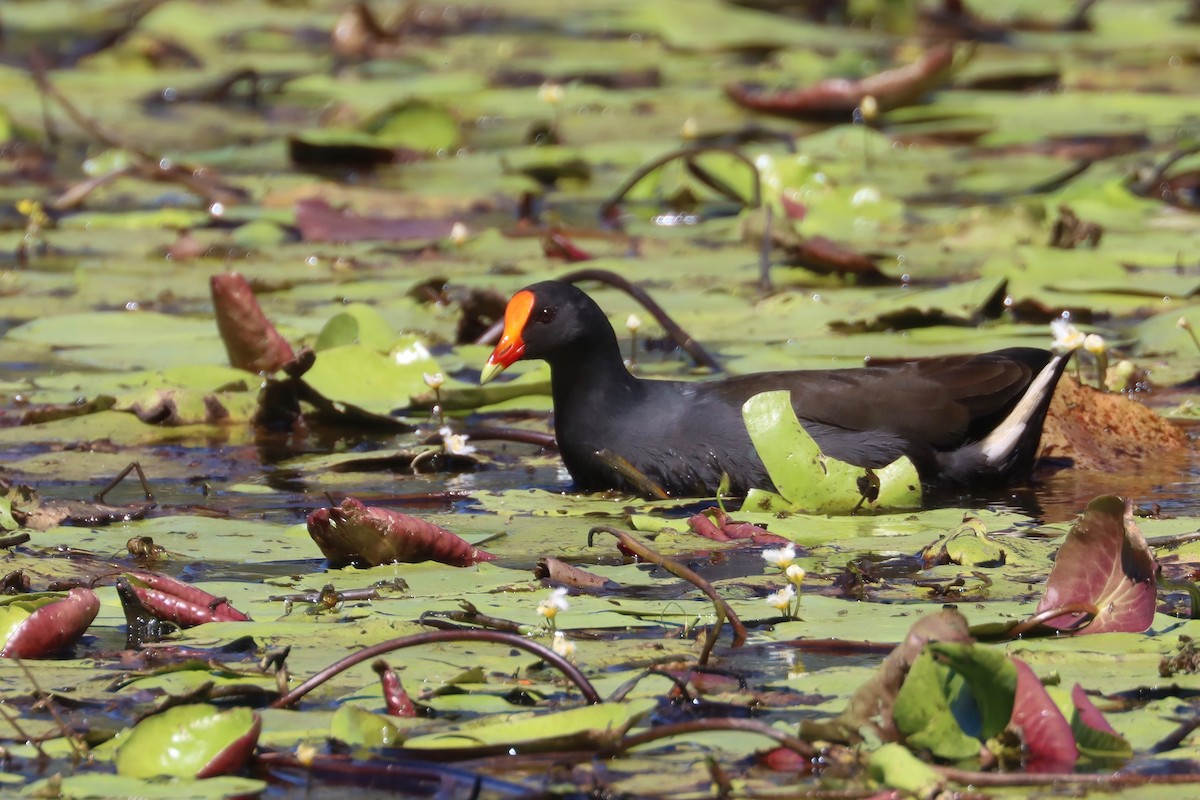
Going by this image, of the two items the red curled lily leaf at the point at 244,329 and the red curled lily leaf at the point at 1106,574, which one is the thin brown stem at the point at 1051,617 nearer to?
the red curled lily leaf at the point at 1106,574

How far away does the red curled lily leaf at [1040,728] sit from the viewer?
2559 millimetres

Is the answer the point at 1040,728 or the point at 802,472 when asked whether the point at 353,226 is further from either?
the point at 1040,728

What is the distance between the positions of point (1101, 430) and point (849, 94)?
4.57 meters

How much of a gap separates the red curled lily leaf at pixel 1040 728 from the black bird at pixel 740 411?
1.84 m

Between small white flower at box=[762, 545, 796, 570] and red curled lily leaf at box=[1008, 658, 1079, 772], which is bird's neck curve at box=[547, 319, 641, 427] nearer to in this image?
small white flower at box=[762, 545, 796, 570]

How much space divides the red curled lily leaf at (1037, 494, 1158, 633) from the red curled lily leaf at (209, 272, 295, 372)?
254 cm

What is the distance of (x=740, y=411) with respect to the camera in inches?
178

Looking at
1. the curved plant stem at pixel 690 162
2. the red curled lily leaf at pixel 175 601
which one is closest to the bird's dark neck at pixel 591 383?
the red curled lily leaf at pixel 175 601

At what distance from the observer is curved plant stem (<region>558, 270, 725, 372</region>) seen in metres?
5.14

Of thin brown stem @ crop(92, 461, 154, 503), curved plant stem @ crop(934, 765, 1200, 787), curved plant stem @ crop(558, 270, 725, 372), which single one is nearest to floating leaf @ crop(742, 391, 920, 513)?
curved plant stem @ crop(558, 270, 725, 372)

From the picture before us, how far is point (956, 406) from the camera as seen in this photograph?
4.57 meters

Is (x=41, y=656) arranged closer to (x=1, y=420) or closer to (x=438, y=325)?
(x=1, y=420)

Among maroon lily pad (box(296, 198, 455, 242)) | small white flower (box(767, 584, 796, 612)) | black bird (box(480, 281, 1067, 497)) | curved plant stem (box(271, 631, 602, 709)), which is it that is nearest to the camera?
curved plant stem (box(271, 631, 602, 709))

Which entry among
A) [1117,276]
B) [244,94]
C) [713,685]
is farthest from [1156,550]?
[244,94]
